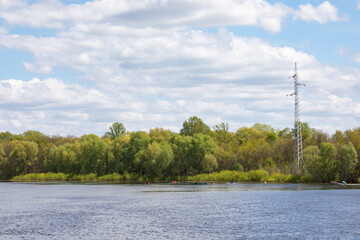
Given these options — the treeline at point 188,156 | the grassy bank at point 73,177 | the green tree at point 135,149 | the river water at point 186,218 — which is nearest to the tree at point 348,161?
the treeline at point 188,156

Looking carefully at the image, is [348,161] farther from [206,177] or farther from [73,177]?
[73,177]

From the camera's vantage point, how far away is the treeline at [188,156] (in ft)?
363

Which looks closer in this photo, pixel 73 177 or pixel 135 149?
pixel 135 149

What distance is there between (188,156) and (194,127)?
38.3m

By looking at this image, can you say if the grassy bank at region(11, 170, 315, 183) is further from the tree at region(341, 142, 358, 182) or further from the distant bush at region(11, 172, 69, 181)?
the tree at region(341, 142, 358, 182)

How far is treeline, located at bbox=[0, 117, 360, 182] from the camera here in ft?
363

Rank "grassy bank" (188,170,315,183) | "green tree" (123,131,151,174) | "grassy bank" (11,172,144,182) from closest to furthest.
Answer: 1. "grassy bank" (188,170,315,183)
2. "green tree" (123,131,151,174)
3. "grassy bank" (11,172,144,182)

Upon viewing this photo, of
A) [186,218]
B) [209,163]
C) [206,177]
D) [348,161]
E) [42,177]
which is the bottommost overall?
[186,218]

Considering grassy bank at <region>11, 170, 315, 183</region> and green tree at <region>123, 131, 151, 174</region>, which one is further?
green tree at <region>123, 131, 151, 174</region>

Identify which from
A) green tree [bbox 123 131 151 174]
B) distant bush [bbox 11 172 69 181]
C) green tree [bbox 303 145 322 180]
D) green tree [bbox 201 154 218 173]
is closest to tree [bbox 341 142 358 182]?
green tree [bbox 303 145 322 180]

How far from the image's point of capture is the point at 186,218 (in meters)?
54.7

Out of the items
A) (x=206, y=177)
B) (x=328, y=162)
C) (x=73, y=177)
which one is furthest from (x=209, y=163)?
(x=73, y=177)

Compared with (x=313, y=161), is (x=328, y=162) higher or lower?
lower

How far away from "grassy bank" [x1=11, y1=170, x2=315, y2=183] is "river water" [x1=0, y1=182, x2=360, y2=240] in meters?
38.2
